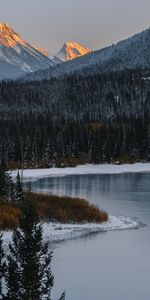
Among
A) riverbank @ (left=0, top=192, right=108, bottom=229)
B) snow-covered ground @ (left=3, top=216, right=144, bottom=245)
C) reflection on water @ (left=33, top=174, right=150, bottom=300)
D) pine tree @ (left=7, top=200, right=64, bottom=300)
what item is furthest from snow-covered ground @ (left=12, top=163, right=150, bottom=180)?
pine tree @ (left=7, top=200, right=64, bottom=300)

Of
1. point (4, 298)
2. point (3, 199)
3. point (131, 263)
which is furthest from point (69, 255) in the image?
point (4, 298)

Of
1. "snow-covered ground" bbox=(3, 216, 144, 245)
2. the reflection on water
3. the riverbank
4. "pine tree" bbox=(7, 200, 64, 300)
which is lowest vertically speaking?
the reflection on water

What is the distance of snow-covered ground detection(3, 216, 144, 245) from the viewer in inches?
1446

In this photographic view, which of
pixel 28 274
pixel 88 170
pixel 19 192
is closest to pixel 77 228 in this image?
pixel 19 192

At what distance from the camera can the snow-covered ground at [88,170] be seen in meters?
102

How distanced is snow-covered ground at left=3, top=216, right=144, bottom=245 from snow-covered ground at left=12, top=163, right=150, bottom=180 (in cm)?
5503

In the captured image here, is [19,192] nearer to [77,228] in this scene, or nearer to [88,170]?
[77,228]

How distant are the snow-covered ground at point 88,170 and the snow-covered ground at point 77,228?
55032mm

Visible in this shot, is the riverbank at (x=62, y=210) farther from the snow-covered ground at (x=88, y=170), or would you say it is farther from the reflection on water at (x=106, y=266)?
the snow-covered ground at (x=88, y=170)

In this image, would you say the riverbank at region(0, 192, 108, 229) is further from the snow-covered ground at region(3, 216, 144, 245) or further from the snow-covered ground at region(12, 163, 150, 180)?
the snow-covered ground at region(12, 163, 150, 180)

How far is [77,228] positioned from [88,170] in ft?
235

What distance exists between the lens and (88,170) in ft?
365

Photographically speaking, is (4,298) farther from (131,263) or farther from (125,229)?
(125,229)

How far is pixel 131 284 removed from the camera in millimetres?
25688
